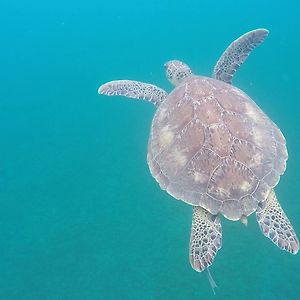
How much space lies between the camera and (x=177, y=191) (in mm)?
3654

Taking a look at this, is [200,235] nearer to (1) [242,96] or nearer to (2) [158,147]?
(2) [158,147]

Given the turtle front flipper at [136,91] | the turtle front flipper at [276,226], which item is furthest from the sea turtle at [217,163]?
the turtle front flipper at [136,91]

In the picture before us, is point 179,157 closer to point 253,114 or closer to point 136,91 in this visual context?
point 253,114

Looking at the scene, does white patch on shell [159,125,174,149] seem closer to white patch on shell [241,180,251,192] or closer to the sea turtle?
the sea turtle

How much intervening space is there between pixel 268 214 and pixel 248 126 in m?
0.96

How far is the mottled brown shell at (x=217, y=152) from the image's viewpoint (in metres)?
3.38

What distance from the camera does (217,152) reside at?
11.3ft

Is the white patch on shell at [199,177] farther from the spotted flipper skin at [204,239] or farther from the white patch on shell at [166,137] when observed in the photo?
the white patch on shell at [166,137]

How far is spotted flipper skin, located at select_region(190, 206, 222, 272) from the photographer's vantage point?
10.9 feet

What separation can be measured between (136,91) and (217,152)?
255 centimetres

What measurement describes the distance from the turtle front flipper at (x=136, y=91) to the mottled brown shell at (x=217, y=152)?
1.26 metres

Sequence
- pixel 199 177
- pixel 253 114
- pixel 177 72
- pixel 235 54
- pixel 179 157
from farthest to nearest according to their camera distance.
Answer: pixel 177 72 → pixel 235 54 → pixel 253 114 → pixel 179 157 → pixel 199 177

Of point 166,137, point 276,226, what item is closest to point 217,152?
point 166,137

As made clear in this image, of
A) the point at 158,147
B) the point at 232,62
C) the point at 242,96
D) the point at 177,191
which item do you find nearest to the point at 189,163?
the point at 177,191
